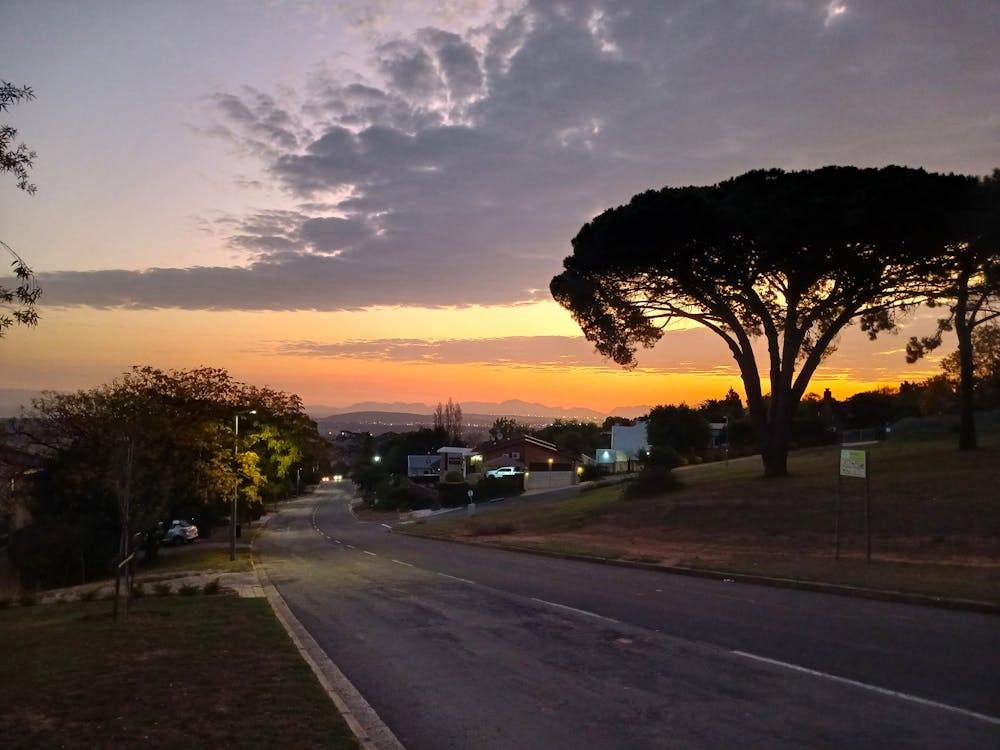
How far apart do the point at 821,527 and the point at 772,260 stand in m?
10.7

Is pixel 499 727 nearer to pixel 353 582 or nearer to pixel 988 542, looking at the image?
pixel 353 582

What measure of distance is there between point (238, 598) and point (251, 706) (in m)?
9.70

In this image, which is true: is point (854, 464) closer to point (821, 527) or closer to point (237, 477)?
point (821, 527)

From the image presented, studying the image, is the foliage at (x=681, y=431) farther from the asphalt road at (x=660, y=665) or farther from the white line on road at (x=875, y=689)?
the white line on road at (x=875, y=689)

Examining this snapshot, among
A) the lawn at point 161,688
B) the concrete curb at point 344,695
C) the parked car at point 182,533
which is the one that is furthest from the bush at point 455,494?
the lawn at point 161,688

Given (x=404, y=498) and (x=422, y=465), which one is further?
(x=422, y=465)

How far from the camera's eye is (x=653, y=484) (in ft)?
127

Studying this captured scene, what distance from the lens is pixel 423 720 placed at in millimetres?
7270

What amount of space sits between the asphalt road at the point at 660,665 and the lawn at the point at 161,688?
0.85 metres

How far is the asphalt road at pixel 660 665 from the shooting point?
6703mm

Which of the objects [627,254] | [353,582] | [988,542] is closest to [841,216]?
[627,254]

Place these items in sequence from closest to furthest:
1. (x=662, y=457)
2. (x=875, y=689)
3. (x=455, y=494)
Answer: (x=875, y=689)
(x=662, y=457)
(x=455, y=494)

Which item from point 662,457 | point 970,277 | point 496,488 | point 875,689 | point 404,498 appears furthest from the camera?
point 404,498

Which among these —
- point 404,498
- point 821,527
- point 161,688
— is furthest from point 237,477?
point 404,498
